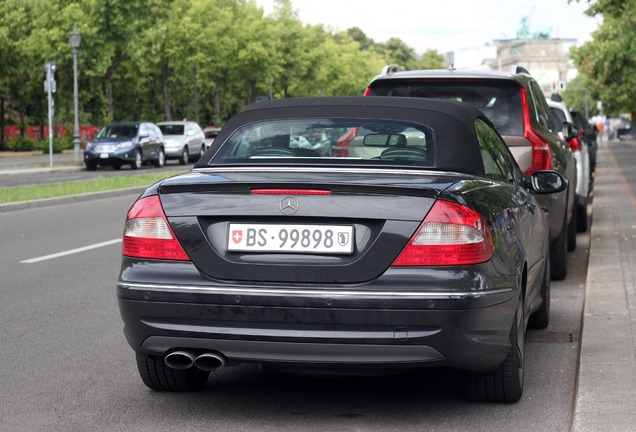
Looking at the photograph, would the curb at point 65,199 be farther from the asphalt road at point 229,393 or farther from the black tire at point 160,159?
the black tire at point 160,159

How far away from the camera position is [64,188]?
74.0 feet

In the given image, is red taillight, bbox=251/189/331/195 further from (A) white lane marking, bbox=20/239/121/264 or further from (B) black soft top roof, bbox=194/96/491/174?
(A) white lane marking, bbox=20/239/121/264

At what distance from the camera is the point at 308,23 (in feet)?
291

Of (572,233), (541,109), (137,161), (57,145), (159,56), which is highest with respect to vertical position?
(159,56)

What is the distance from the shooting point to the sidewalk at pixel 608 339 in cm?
474

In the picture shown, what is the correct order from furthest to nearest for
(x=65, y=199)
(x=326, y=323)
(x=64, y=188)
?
1. (x=64, y=188)
2. (x=65, y=199)
3. (x=326, y=323)

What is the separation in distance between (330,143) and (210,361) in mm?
1406

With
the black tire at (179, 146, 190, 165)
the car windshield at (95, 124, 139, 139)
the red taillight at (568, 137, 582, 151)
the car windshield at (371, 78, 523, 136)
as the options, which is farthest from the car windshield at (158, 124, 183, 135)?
the car windshield at (371, 78, 523, 136)

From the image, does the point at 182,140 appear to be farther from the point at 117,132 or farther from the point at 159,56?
Answer: the point at 159,56

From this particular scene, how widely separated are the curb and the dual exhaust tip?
13.8 meters

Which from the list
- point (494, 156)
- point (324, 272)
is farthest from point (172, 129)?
point (324, 272)

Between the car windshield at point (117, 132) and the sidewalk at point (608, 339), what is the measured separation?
84.3ft

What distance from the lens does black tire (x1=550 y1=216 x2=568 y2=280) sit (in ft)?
30.8

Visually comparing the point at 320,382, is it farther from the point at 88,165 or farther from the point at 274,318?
the point at 88,165
